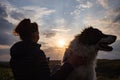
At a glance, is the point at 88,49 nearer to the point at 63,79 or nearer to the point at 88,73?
the point at 88,73

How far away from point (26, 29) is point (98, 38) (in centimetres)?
292

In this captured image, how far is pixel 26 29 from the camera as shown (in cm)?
668

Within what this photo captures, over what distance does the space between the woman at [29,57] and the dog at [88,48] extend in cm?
153

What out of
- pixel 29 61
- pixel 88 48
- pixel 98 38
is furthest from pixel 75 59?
pixel 29 61

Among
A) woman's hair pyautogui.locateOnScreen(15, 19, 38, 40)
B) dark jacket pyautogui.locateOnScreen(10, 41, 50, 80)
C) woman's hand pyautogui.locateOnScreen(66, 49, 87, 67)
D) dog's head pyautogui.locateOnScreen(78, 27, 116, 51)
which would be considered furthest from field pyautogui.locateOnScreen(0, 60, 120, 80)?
dark jacket pyautogui.locateOnScreen(10, 41, 50, 80)

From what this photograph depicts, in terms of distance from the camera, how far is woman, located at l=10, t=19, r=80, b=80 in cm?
639

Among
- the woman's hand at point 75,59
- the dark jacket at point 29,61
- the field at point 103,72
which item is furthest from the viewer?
the field at point 103,72

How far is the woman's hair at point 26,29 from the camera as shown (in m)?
6.63

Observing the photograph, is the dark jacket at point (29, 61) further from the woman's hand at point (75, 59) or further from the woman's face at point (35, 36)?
the woman's hand at point (75, 59)

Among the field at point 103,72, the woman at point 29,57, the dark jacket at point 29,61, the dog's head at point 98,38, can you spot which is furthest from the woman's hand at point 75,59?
the field at point 103,72

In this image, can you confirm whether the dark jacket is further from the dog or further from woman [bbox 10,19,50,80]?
the dog

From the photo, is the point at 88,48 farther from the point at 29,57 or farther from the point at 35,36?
the point at 29,57

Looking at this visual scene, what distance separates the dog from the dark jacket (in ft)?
5.15

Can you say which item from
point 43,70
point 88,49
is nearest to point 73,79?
point 88,49
